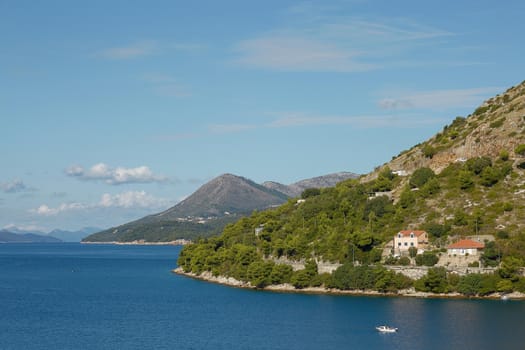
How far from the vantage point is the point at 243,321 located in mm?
83438

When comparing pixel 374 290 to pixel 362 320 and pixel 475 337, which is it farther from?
pixel 475 337

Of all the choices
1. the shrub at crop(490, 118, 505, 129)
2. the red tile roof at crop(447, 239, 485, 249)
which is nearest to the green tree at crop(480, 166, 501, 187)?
the red tile roof at crop(447, 239, 485, 249)

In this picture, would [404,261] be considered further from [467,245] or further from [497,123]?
[497,123]

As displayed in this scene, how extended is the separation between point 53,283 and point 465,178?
80055 mm

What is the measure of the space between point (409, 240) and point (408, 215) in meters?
10.6

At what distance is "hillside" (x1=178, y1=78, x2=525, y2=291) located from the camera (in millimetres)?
108875

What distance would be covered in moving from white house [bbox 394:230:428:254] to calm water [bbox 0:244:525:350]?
1479 centimetres

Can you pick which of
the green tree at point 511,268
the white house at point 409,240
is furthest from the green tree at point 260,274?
the green tree at point 511,268

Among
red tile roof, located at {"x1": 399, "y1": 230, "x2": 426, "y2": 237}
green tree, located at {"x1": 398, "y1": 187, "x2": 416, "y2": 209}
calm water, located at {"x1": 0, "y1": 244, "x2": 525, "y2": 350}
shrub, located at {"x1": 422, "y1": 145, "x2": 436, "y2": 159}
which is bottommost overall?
calm water, located at {"x1": 0, "y1": 244, "x2": 525, "y2": 350}

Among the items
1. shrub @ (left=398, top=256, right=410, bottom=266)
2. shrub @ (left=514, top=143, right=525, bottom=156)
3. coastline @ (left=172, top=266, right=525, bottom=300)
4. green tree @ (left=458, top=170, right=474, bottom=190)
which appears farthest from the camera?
shrub @ (left=514, top=143, right=525, bottom=156)

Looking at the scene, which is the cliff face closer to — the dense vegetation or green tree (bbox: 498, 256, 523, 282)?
the dense vegetation

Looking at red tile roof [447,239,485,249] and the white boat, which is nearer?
the white boat

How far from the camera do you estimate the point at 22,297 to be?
114062mm

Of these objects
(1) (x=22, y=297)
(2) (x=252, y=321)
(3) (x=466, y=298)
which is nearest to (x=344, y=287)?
(3) (x=466, y=298)
